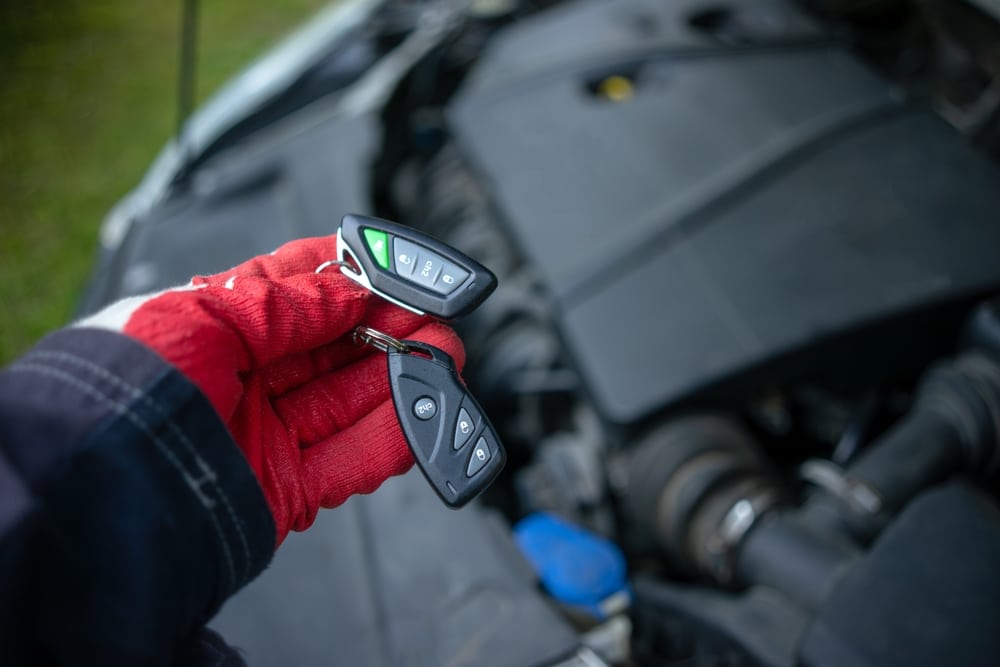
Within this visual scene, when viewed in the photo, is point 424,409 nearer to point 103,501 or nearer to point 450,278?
point 450,278

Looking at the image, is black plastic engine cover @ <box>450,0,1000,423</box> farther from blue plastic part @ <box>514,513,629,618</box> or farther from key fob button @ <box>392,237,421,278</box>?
key fob button @ <box>392,237,421,278</box>

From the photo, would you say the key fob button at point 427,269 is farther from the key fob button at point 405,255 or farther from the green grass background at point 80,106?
the green grass background at point 80,106

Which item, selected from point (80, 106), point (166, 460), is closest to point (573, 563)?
point (166, 460)

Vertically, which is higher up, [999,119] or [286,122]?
[286,122]

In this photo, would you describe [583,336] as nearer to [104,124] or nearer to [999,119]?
[999,119]

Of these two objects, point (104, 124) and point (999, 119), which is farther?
point (104, 124)

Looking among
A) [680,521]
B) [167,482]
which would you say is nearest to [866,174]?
[680,521]

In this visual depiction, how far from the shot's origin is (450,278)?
56 centimetres

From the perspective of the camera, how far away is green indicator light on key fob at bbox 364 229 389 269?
565 mm

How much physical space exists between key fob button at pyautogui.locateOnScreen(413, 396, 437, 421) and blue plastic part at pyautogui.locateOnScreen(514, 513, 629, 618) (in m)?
0.44

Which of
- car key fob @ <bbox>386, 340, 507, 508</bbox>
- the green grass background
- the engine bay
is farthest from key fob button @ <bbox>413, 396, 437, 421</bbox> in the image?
the green grass background

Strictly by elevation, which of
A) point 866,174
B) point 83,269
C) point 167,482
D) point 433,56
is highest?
point 167,482

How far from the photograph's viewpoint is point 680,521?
0.97m

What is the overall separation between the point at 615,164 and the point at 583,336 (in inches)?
13.0
